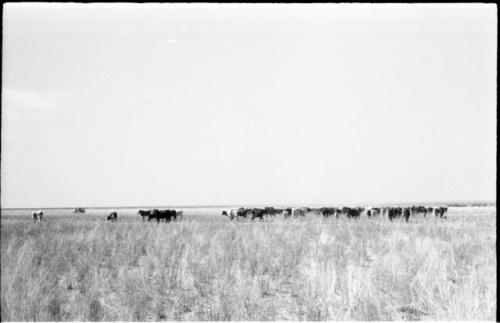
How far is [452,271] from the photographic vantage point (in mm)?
7016

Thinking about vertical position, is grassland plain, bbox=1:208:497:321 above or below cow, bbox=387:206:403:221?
below

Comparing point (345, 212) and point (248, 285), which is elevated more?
point (345, 212)

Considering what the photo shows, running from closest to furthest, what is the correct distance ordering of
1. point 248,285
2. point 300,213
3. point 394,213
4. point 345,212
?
point 248,285 → point 394,213 → point 345,212 → point 300,213

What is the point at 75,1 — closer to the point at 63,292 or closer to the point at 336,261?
the point at 63,292

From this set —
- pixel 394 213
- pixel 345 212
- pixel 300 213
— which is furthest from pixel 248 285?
pixel 300 213

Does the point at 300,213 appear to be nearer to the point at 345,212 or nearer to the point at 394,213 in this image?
the point at 345,212

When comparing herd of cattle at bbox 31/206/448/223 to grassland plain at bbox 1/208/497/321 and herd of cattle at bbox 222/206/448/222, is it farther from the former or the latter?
grassland plain at bbox 1/208/497/321

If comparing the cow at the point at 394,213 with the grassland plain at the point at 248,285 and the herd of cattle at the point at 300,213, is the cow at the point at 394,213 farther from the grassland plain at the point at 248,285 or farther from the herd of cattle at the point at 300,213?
the grassland plain at the point at 248,285

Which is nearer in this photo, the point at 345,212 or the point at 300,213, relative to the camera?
the point at 345,212

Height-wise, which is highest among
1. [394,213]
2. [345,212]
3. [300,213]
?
[394,213]

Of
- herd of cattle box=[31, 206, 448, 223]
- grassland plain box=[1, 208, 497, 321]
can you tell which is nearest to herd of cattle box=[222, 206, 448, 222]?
herd of cattle box=[31, 206, 448, 223]

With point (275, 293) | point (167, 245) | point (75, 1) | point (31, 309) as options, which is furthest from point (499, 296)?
Result: point (167, 245)

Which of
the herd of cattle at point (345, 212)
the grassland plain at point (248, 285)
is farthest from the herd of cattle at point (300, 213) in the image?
the grassland plain at point (248, 285)

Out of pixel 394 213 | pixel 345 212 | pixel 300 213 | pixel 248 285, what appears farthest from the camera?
pixel 300 213
